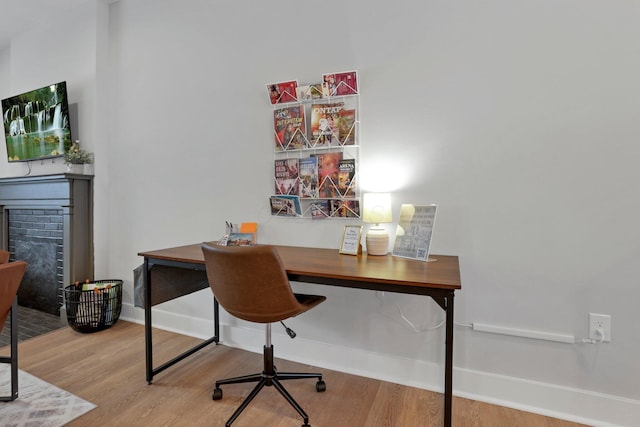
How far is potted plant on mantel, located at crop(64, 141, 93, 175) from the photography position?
9.48 feet

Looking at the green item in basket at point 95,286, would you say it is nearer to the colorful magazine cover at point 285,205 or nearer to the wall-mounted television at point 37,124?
the wall-mounted television at point 37,124

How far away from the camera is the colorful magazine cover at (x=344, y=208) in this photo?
2.00m

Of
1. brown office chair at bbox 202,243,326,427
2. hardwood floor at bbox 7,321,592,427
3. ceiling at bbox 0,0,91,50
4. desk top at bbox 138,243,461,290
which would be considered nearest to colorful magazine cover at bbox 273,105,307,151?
desk top at bbox 138,243,461,290

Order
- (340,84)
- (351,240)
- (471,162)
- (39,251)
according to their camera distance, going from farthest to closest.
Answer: (39,251), (340,84), (351,240), (471,162)

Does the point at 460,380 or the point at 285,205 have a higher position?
the point at 285,205

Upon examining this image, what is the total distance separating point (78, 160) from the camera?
291cm

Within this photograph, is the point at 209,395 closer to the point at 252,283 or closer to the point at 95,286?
the point at 252,283

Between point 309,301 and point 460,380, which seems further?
point 460,380

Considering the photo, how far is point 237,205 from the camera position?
2.37m

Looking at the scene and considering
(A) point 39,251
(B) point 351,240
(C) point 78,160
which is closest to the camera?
(B) point 351,240

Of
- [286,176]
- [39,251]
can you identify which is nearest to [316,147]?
[286,176]

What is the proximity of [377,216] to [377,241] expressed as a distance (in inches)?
5.4

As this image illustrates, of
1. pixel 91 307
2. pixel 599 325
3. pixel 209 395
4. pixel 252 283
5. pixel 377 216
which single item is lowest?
pixel 209 395

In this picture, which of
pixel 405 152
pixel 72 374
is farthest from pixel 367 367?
pixel 72 374
